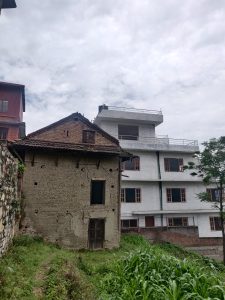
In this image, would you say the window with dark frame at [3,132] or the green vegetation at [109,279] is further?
the window with dark frame at [3,132]

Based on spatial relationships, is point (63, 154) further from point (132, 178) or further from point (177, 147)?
point (177, 147)

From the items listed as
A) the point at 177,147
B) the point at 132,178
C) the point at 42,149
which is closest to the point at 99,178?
the point at 42,149

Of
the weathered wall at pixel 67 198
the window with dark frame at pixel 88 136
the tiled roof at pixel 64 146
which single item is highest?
the window with dark frame at pixel 88 136

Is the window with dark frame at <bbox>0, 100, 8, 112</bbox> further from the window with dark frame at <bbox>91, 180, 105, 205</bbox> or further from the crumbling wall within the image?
the crumbling wall

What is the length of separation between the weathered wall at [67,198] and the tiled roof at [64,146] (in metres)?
0.53

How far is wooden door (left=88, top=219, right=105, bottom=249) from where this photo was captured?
1698 centimetres

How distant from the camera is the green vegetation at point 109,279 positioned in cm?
722

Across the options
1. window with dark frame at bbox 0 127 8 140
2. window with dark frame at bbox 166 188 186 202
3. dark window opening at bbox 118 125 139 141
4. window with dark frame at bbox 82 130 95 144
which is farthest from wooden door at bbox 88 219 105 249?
window with dark frame at bbox 0 127 8 140

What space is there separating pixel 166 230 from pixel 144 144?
829 centimetres

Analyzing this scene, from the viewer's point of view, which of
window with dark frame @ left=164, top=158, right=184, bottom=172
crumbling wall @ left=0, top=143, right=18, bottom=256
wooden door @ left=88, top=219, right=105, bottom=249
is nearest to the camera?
crumbling wall @ left=0, top=143, right=18, bottom=256

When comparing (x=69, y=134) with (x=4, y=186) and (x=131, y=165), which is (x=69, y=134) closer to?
(x=4, y=186)

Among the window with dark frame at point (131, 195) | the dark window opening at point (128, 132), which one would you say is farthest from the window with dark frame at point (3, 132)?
the window with dark frame at point (131, 195)

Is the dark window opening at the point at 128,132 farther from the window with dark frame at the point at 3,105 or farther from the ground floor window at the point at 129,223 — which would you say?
the window with dark frame at the point at 3,105

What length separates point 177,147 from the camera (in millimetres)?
28219
